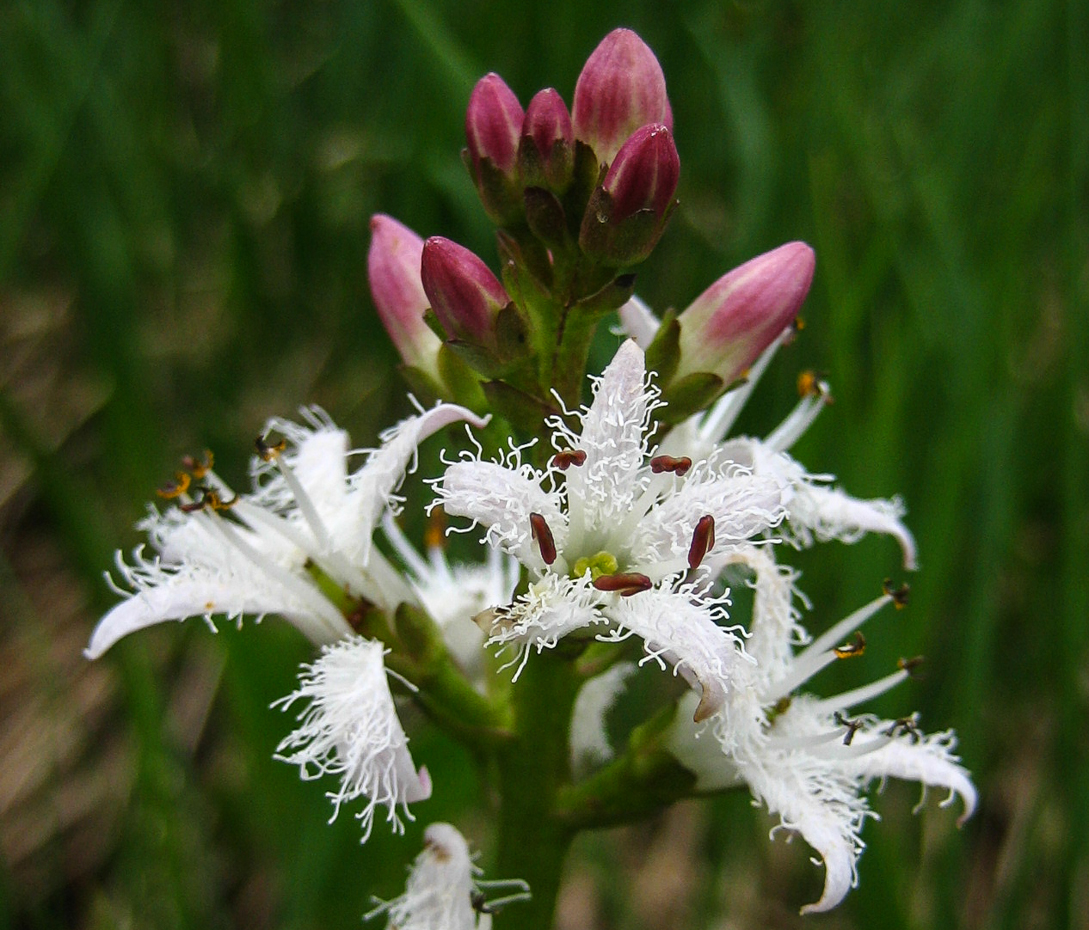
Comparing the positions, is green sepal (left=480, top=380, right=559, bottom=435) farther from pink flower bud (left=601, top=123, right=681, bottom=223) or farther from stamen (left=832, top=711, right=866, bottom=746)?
stamen (left=832, top=711, right=866, bottom=746)

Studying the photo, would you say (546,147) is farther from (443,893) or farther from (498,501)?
(443,893)

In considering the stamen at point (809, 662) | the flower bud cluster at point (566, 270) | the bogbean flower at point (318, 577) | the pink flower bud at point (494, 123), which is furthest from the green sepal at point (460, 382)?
the stamen at point (809, 662)

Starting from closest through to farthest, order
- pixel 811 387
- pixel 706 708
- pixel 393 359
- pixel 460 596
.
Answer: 1. pixel 706 708
2. pixel 811 387
3. pixel 460 596
4. pixel 393 359

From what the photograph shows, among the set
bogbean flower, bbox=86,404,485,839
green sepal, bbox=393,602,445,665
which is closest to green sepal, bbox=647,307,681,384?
bogbean flower, bbox=86,404,485,839

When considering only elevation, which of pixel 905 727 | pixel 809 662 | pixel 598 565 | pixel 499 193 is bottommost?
pixel 905 727

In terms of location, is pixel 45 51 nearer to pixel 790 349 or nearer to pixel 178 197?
pixel 178 197

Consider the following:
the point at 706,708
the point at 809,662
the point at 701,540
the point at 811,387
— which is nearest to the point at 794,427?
the point at 811,387

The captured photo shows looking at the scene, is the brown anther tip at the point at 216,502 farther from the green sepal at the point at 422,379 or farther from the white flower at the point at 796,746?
the white flower at the point at 796,746
